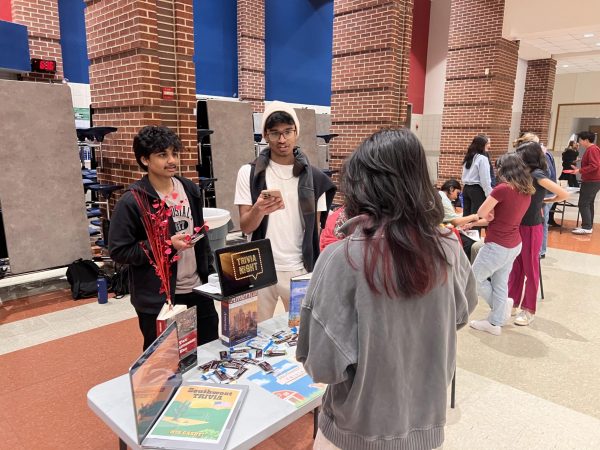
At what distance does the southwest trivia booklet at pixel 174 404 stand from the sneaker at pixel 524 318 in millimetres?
3360

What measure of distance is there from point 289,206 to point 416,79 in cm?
1331

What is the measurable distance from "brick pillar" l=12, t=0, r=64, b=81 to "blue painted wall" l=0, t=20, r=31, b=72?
1.79 meters

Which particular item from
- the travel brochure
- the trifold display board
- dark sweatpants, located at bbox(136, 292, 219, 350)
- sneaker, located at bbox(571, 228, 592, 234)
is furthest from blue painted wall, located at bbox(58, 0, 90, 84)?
sneaker, located at bbox(571, 228, 592, 234)

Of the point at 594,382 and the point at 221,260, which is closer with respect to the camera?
the point at 221,260

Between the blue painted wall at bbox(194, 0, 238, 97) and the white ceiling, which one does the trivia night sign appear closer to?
the blue painted wall at bbox(194, 0, 238, 97)

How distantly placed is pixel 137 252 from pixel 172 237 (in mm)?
195

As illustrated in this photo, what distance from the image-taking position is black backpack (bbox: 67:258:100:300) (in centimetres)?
450

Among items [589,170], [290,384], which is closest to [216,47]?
[589,170]

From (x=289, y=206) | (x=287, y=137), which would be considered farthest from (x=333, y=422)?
(x=287, y=137)

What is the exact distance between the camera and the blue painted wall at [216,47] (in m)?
10.5

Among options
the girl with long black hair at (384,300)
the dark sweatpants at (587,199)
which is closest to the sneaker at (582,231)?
the dark sweatpants at (587,199)

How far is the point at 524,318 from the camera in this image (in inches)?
158

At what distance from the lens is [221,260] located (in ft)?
5.61

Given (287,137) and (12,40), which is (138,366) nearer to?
(287,137)
